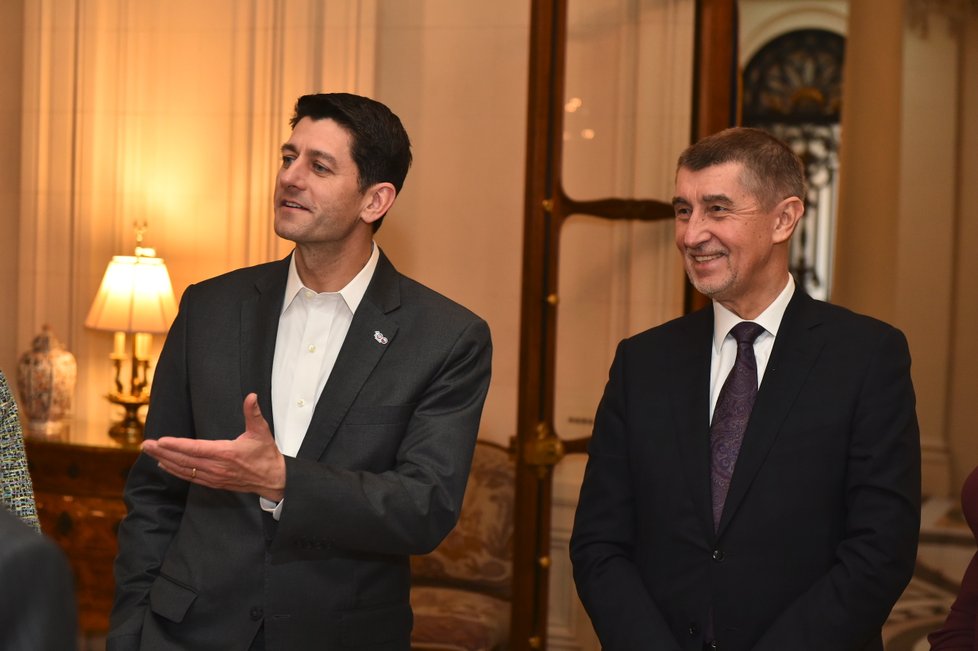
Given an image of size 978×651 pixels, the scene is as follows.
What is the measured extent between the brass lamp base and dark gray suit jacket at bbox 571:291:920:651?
9.71ft

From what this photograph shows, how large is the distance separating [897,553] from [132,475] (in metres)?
1.69

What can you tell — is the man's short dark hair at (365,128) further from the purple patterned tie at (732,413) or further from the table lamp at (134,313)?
the table lamp at (134,313)

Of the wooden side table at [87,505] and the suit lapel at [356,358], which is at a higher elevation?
the suit lapel at [356,358]

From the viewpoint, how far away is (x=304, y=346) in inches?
102

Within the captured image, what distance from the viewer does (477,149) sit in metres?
5.18

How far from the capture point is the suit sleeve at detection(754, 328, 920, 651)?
2328 mm

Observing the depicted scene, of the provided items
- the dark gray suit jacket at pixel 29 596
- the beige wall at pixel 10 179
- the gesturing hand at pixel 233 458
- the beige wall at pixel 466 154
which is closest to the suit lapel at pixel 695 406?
the gesturing hand at pixel 233 458

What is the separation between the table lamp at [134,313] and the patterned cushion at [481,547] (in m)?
1.42

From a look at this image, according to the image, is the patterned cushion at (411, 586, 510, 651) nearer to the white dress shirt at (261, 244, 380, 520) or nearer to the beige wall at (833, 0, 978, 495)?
the white dress shirt at (261, 244, 380, 520)

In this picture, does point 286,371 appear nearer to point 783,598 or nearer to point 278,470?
point 278,470

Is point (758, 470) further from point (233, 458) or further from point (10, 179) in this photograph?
point (10, 179)

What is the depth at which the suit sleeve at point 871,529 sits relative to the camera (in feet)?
7.64

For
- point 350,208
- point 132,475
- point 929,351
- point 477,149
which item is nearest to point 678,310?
point 477,149

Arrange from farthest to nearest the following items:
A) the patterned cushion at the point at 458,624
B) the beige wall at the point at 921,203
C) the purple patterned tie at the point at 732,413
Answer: the beige wall at the point at 921,203 < the patterned cushion at the point at 458,624 < the purple patterned tie at the point at 732,413
